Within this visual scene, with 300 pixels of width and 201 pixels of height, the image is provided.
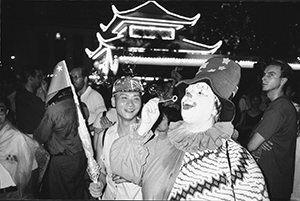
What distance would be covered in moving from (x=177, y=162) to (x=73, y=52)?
2076 cm

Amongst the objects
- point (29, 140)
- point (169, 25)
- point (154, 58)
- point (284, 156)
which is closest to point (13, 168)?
point (29, 140)

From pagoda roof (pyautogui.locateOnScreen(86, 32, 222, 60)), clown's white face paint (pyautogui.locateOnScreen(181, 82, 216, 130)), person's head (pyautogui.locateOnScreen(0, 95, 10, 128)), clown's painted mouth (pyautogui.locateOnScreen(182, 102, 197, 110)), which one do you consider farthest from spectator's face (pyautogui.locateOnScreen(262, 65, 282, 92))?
pagoda roof (pyautogui.locateOnScreen(86, 32, 222, 60))

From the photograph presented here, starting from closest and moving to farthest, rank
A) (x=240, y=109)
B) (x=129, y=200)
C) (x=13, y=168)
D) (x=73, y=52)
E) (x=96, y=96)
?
(x=129, y=200), (x=13, y=168), (x=96, y=96), (x=240, y=109), (x=73, y=52)

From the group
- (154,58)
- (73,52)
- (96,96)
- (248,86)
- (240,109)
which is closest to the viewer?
(96,96)

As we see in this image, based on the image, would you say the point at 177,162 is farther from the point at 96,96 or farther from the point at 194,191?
the point at 96,96

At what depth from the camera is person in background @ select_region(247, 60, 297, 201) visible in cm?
378

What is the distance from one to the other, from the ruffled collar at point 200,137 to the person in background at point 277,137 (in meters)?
1.37

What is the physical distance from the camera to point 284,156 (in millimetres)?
3914

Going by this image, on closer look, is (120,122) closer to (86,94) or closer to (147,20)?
(86,94)

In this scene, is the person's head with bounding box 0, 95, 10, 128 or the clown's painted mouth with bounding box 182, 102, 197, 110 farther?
the person's head with bounding box 0, 95, 10, 128

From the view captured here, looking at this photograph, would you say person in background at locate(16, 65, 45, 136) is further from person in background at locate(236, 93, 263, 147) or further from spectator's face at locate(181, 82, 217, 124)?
person in background at locate(236, 93, 263, 147)

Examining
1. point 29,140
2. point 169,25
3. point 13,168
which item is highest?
point 169,25

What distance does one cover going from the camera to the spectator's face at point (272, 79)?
12.7 ft

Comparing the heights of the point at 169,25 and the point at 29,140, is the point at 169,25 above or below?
above
